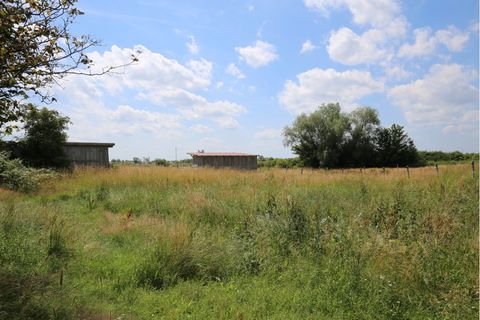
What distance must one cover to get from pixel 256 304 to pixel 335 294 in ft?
3.37

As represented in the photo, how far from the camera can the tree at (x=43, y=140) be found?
21.8 meters

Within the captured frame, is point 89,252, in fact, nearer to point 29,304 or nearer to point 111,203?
point 29,304

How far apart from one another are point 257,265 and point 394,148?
52.4 m

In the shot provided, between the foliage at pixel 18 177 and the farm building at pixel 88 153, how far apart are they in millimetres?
8313

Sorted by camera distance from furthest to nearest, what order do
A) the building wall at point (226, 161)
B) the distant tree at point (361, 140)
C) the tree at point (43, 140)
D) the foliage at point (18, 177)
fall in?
the distant tree at point (361, 140) < the building wall at point (226, 161) < the tree at point (43, 140) < the foliage at point (18, 177)

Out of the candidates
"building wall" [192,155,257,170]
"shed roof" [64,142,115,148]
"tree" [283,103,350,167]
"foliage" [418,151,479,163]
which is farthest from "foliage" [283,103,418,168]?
"shed roof" [64,142,115,148]

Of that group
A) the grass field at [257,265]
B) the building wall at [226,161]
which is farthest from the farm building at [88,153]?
the grass field at [257,265]

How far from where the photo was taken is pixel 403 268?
17.6ft

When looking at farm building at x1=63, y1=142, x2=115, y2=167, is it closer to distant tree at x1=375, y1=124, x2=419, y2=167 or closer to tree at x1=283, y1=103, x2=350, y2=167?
tree at x1=283, y1=103, x2=350, y2=167

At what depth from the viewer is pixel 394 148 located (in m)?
54.1

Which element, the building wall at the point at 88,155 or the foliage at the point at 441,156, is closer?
the building wall at the point at 88,155

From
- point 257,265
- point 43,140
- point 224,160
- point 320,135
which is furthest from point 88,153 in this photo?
point 320,135

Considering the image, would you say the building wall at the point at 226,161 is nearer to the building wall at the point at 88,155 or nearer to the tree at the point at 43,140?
the building wall at the point at 88,155

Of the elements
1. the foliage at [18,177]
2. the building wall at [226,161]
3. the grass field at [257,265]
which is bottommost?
the grass field at [257,265]
